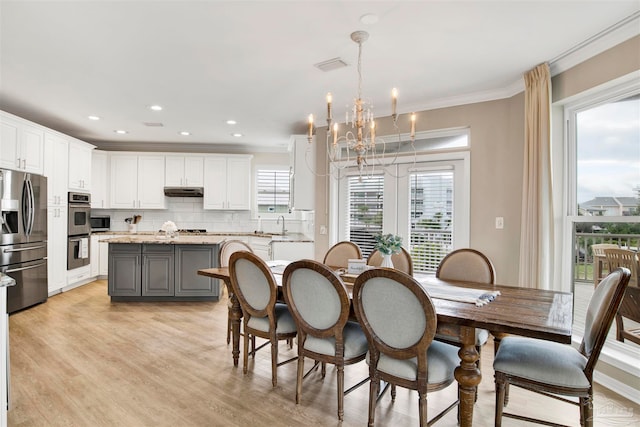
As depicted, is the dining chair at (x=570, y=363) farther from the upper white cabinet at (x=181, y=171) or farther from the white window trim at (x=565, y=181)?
the upper white cabinet at (x=181, y=171)

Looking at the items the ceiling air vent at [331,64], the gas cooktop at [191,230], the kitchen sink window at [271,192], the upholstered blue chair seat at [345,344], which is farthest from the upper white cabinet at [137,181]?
the upholstered blue chair seat at [345,344]

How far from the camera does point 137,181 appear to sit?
22.5 feet

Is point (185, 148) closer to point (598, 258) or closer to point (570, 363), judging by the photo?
point (598, 258)

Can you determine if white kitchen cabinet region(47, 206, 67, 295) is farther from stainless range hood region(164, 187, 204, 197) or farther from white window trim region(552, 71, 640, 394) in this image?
white window trim region(552, 71, 640, 394)

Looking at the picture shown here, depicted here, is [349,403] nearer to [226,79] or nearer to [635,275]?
[635,275]

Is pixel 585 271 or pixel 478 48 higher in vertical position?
pixel 478 48

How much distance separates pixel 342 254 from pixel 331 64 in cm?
176

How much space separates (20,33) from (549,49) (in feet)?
13.4

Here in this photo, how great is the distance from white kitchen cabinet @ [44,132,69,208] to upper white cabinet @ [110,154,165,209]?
1.37 meters

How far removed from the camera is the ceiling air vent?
3.15 metres

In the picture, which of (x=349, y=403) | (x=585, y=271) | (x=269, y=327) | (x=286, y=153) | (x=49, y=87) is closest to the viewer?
(x=349, y=403)

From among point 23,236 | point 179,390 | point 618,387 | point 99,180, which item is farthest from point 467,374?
point 99,180

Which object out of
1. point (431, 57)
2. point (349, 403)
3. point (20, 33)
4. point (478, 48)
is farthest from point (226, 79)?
point (349, 403)

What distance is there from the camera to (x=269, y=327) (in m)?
2.65
